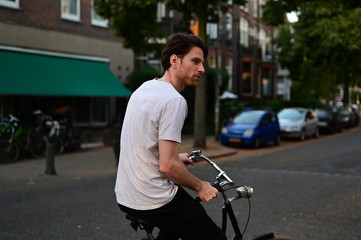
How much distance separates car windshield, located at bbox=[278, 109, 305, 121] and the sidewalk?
25.9ft

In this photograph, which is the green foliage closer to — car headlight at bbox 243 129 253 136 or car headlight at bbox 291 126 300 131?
car headlight at bbox 243 129 253 136

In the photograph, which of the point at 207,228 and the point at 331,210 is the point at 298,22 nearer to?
the point at 331,210

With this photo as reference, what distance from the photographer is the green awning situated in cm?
1416

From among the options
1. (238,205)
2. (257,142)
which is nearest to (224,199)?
(238,205)

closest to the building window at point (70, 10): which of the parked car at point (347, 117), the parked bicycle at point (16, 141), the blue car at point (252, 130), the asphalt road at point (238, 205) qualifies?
the parked bicycle at point (16, 141)

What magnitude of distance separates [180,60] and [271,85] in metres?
41.4

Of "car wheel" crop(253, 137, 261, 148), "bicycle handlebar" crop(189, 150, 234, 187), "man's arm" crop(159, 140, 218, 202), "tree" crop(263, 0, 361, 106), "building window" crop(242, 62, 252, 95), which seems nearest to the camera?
"man's arm" crop(159, 140, 218, 202)

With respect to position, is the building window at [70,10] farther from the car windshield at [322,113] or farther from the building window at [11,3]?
the car windshield at [322,113]

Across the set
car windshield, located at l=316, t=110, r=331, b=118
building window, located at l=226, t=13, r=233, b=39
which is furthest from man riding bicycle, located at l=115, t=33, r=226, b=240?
building window, located at l=226, t=13, r=233, b=39

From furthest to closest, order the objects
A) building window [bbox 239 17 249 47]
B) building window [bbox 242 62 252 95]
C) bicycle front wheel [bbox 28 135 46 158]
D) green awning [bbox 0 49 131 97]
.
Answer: building window [bbox 242 62 252 95], building window [bbox 239 17 249 47], green awning [bbox 0 49 131 97], bicycle front wheel [bbox 28 135 46 158]

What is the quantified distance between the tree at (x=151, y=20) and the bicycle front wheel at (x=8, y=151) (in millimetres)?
5681

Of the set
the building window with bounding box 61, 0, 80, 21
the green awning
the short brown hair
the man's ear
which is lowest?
the man's ear

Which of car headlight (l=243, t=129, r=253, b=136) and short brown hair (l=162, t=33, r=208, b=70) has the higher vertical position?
short brown hair (l=162, t=33, r=208, b=70)

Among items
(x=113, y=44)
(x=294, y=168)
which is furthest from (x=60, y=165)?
(x=113, y=44)
